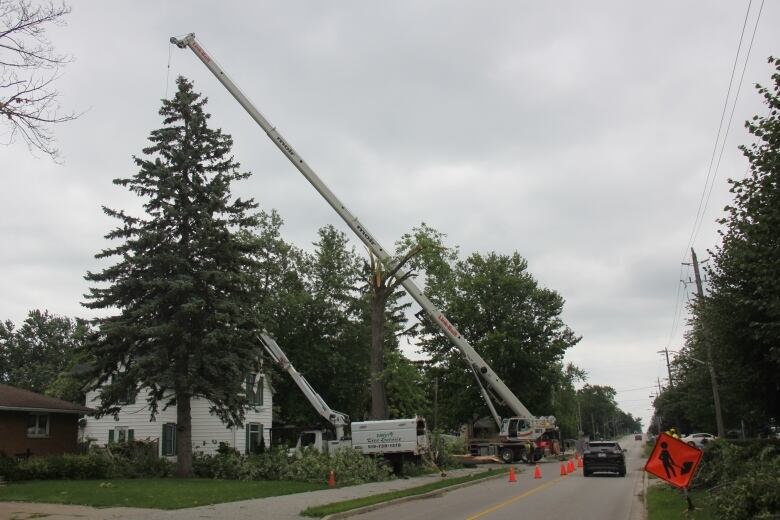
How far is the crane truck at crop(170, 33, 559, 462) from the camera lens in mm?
32656

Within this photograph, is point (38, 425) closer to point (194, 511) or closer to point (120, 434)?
point (120, 434)

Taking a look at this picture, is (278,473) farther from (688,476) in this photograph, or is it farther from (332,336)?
(332,336)

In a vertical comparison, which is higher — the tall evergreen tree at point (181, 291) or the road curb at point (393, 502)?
the tall evergreen tree at point (181, 291)

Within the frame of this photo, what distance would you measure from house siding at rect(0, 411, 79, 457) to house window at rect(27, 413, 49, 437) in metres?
0.16

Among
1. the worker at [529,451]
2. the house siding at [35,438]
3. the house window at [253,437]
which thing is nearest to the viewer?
the house siding at [35,438]

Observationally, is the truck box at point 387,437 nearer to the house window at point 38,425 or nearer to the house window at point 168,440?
the house window at point 168,440

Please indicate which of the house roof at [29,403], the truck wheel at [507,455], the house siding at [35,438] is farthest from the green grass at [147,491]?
the truck wheel at [507,455]

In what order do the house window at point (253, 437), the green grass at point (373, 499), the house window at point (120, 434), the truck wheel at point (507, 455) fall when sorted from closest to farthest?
the green grass at point (373, 499) < the house window at point (120, 434) < the house window at point (253, 437) < the truck wheel at point (507, 455)

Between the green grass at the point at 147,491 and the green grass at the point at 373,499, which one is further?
the green grass at the point at 147,491

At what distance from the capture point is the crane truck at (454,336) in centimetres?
3266

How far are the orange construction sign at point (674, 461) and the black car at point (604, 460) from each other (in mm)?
17805

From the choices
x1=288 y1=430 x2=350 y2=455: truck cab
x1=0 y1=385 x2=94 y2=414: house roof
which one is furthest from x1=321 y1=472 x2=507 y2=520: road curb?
x1=0 y1=385 x2=94 y2=414: house roof

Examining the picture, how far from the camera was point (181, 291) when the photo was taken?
81.5 feet

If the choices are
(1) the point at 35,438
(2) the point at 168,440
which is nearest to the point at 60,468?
(1) the point at 35,438
